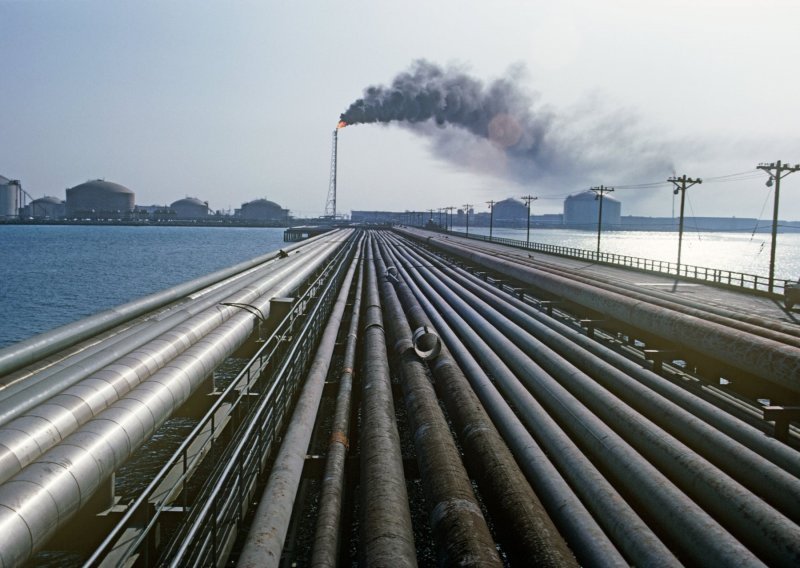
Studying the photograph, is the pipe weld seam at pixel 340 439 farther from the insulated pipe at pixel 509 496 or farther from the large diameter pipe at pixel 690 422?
the large diameter pipe at pixel 690 422

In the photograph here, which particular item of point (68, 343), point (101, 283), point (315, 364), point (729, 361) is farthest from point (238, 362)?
point (101, 283)

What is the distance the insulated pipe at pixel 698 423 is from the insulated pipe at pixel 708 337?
2062 mm

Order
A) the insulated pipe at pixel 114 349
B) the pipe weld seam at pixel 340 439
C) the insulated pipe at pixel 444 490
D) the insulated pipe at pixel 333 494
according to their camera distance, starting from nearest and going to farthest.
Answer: the insulated pipe at pixel 444 490, the insulated pipe at pixel 333 494, the insulated pipe at pixel 114 349, the pipe weld seam at pixel 340 439

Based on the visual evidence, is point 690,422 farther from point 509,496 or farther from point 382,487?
point 382,487

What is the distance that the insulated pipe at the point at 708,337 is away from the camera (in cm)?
1375

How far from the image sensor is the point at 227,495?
10.4m

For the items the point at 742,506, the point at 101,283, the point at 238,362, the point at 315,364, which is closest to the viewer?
the point at 742,506

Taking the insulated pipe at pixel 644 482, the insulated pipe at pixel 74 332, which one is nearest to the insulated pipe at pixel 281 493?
the insulated pipe at pixel 644 482

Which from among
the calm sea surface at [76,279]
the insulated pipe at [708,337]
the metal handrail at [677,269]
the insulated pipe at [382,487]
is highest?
the metal handrail at [677,269]

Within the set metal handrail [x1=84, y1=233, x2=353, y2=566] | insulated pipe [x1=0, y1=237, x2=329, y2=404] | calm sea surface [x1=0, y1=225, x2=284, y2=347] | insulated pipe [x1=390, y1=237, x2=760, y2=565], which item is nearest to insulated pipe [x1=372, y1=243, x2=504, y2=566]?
insulated pipe [x1=390, y1=237, x2=760, y2=565]

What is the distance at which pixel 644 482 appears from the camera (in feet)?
32.4

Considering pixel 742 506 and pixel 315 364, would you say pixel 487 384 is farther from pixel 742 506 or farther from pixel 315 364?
pixel 742 506

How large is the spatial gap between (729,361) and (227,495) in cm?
1405

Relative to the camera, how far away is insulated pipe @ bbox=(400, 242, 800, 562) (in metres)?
8.11
